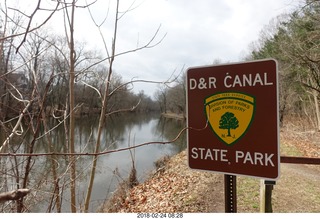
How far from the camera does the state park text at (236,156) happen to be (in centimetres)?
119

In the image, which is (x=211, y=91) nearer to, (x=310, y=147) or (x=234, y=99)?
(x=234, y=99)

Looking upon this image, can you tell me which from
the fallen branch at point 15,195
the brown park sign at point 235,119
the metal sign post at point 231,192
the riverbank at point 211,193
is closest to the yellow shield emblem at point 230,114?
the brown park sign at point 235,119

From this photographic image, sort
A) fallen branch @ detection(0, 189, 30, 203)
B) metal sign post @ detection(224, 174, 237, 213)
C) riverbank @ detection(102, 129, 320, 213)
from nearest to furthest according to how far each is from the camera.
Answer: fallen branch @ detection(0, 189, 30, 203)
metal sign post @ detection(224, 174, 237, 213)
riverbank @ detection(102, 129, 320, 213)

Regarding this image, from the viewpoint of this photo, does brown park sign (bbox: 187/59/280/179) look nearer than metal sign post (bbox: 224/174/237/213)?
Yes

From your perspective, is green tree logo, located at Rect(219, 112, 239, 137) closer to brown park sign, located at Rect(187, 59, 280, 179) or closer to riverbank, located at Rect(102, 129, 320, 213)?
brown park sign, located at Rect(187, 59, 280, 179)

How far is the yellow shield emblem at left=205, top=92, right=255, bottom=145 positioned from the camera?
123cm

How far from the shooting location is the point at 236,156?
4.12 feet

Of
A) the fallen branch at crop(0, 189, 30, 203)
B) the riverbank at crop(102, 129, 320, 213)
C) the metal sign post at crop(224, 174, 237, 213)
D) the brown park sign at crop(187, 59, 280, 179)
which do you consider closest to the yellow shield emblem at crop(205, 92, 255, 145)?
the brown park sign at crop(187, 59, 280, 179)

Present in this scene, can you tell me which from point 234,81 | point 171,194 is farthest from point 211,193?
point 234,81

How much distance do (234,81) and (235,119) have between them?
0.68 ft

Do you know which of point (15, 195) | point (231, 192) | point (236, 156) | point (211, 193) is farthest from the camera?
point (211, 193)

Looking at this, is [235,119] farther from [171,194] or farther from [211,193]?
[171,194]

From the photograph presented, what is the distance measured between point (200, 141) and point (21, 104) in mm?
1637

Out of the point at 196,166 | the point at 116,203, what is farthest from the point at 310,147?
the point at 196,166
